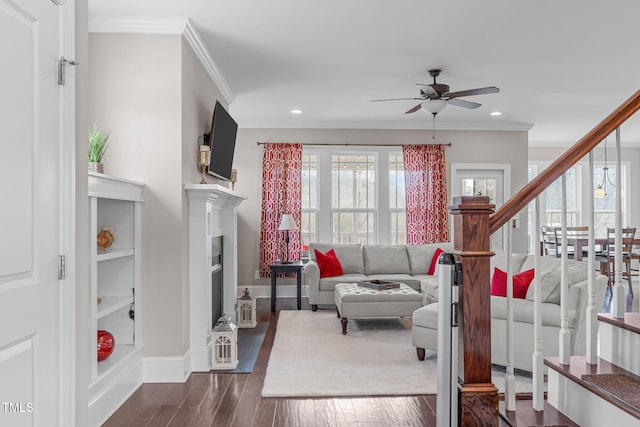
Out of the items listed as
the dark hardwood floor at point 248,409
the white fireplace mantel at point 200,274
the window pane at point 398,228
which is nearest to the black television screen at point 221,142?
the white fireplace mantel at point 200,274

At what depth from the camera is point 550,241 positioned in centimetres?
722

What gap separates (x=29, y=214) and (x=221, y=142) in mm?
2877

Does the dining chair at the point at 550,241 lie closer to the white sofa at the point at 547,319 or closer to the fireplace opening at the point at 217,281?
the white sofa at the point at 547,319

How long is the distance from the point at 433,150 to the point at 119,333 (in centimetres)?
535

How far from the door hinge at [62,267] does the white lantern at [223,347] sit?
6.75 feet

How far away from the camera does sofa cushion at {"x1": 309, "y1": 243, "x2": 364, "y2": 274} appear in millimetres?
6172

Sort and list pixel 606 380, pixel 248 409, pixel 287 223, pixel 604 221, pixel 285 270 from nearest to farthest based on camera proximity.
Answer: pixel 606 380 < pixel 248 409 < pixel 285 270 < pixel 287 223 < pixel 604 221

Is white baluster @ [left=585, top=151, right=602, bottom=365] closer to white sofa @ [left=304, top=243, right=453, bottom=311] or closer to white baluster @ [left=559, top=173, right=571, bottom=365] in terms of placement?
white baluster @ [left=559, top=173, right=571, bottom=365]

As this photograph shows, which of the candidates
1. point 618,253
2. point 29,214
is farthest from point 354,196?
point 29,214

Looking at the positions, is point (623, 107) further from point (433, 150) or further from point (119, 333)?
point (433, 150)

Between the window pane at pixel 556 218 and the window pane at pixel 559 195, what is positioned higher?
the window pane at pixel 559 195

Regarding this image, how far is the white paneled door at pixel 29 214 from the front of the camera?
4.47 feet

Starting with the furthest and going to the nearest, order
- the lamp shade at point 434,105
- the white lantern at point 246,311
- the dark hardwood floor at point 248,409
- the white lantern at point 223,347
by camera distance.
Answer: the white lantern at point 246,311, the lamp shade at point 434,105, the white lantern at point 223,347, the dark hardwood floor at point 248,409

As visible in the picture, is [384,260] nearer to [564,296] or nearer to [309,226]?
[309,226]
